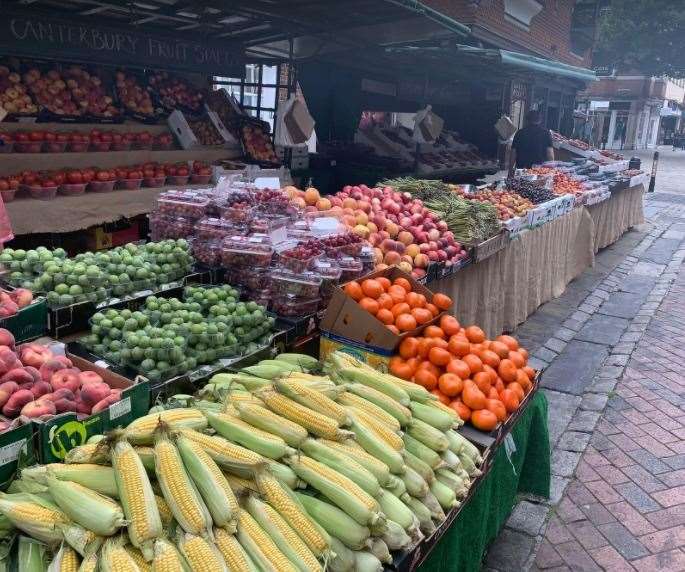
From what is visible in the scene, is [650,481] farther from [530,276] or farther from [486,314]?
[530,276]

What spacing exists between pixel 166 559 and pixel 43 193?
5.98m

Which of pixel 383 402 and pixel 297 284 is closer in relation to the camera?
pixel 383 402

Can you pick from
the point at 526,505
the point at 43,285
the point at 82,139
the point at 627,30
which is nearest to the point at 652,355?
the point at 526,505

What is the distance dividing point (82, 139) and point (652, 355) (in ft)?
22.9

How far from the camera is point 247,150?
30.9ft

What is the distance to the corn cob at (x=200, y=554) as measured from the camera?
155 centimetres

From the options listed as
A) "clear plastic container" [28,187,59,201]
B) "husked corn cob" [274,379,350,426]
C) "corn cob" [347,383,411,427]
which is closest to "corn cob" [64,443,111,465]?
"husked corn cob" [274,379,350,426]

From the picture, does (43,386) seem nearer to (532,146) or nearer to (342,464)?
(342,464)

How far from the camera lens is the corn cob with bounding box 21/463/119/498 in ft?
5.72

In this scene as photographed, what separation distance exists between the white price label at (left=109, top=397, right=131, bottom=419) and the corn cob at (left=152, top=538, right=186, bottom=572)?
827mm

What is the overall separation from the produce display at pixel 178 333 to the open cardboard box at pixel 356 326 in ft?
1.17

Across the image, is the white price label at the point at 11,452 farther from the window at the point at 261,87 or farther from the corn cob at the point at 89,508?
the window at the point at 261,87

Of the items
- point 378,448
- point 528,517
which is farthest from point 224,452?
point 528,517

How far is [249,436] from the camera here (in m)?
2.05
